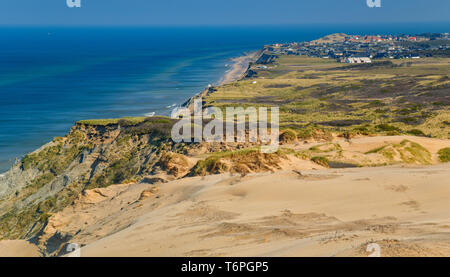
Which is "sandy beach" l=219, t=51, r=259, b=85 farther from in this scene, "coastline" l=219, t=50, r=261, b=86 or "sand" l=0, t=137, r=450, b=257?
"sand" l=0, t=137, r=450, b=257

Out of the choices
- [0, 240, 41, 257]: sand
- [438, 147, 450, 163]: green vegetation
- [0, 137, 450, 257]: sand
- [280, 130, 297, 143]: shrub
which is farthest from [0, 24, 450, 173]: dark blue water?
[438, 147, 450, 163]: green vegetation

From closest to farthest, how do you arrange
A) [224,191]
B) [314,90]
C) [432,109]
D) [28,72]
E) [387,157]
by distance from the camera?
1. [224,191]
2. [387,157]
3. [432,109]
4. [314,90]
5. [28,72]

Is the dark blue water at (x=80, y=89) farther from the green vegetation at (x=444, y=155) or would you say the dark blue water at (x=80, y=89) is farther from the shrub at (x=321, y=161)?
the green vegetation at (x=444, y=155)

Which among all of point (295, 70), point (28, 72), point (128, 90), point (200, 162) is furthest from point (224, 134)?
point (28, 72)

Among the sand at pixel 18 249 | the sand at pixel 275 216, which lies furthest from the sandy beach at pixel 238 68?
the sand at pixel 275 216

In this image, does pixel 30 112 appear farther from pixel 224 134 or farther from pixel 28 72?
pixel 28 72
